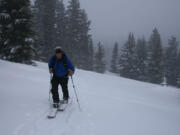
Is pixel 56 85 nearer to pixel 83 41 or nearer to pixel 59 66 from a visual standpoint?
pixel 59 66

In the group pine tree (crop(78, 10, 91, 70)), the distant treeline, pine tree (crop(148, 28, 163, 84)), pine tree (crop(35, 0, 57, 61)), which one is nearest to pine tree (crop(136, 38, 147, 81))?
the distant treeline

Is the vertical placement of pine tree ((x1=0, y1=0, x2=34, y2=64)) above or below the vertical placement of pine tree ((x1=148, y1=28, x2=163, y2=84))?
above

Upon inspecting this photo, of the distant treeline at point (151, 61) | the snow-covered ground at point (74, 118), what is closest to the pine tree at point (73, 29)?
the distant treeline at point (151, 61)

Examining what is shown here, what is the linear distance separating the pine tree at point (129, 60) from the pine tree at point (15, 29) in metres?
27.9

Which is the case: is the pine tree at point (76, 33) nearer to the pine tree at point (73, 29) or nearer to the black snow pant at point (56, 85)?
the pine tree at point (73, 29)

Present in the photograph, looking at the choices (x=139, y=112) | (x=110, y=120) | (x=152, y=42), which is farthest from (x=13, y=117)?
(x=152, y=42)

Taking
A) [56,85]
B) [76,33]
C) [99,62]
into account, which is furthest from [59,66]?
[99,62]

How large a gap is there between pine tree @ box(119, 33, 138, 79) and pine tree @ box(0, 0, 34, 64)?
2790cm

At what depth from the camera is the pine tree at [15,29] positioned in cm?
1383

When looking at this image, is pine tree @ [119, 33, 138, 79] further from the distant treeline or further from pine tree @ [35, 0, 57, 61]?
pine tree @ [35, 0, 57, 61]

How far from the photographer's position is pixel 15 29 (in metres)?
14.0

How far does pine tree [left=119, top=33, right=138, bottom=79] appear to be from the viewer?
36.6 m

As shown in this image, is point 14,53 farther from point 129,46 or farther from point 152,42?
point 152,42

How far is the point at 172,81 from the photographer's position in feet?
132
